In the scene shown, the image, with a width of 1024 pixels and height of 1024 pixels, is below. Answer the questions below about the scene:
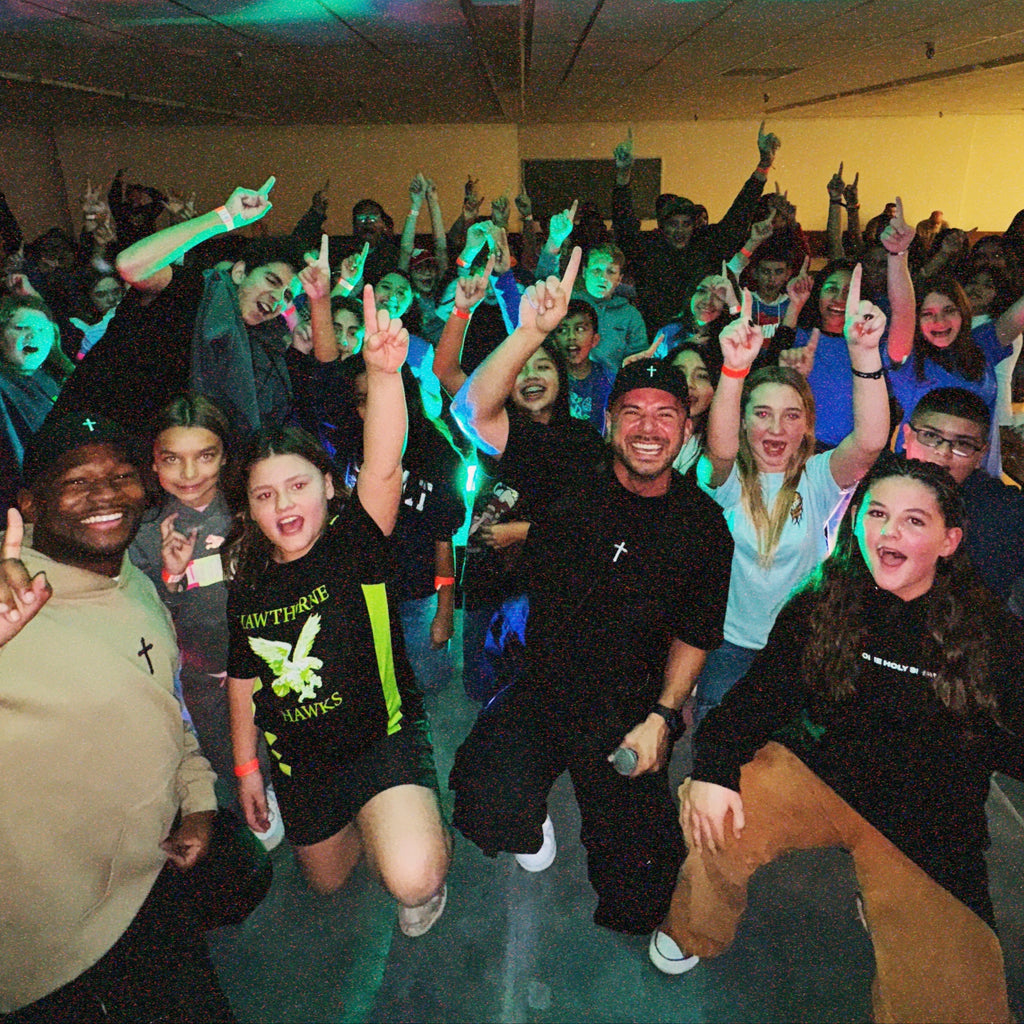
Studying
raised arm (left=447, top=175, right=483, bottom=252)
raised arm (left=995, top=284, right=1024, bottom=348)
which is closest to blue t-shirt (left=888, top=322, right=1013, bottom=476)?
raised arm (left=995, top=284, right=1024, bottom=348)

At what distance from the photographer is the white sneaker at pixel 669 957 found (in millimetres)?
2119

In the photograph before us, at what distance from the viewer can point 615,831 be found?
7.50ft

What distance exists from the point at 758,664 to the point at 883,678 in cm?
33

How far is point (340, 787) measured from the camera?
2342 millimetres

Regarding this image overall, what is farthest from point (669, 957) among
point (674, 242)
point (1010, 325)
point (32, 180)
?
point (32, 180)

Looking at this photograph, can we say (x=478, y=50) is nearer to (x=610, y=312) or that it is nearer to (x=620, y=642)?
(x=610, y=312)

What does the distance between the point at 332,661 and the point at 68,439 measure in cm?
101

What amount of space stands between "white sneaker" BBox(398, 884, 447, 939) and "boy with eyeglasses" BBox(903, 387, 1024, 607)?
223 cm

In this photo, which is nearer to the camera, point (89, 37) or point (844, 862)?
point (844, 862)

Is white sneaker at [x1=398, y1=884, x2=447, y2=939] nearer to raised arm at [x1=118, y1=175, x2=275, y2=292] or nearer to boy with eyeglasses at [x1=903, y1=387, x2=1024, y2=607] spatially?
boy with eyeglasses at [x1=903, y1=387, x2=1024, y2=607]

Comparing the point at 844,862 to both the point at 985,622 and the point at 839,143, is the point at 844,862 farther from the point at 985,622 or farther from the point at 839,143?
the point at 839,143

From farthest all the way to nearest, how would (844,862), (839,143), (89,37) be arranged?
1. (839,143)
2. (89,37)
3. (844,862)

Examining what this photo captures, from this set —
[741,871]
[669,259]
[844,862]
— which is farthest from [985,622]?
[669,259]

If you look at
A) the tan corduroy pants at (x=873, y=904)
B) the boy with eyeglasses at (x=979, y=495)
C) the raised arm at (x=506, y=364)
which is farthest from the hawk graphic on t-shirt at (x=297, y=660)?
the boy with eyeglasses at (x=979, y=495)
